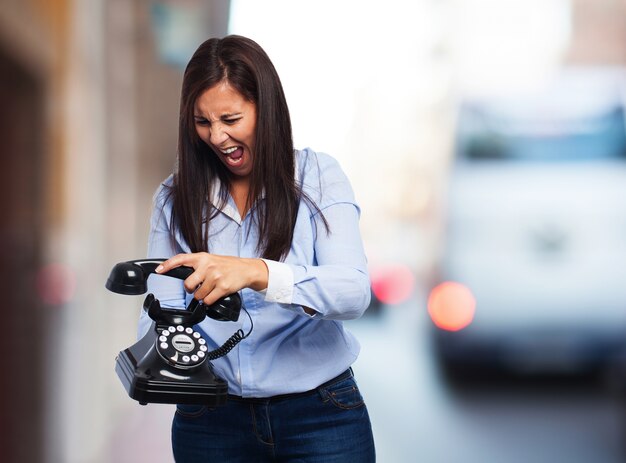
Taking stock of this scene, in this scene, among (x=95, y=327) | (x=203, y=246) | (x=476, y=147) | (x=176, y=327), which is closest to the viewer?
(x=176, y=327)

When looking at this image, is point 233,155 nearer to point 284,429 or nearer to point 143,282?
point 143,282

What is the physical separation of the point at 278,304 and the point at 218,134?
32cm

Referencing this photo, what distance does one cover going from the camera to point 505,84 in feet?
33.9

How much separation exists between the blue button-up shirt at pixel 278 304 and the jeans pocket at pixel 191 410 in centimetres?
7

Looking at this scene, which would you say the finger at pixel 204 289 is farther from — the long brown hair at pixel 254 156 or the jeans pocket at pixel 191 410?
the jeans pocket at pixel 191 410

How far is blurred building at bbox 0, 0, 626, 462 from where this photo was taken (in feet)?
17.6

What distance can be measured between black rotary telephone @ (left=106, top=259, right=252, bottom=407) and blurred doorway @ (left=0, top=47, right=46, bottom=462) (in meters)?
3.57

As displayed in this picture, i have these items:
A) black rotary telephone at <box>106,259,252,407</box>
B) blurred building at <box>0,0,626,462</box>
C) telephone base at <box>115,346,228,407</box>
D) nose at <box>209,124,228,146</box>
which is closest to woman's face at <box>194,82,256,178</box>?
nose at <box>209,124,228,146</box>

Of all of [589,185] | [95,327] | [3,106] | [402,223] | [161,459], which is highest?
[3,106]

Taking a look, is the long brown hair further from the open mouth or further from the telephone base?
the telephone base

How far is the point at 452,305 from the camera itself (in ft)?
27.3

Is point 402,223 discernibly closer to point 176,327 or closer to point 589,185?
point 589,185

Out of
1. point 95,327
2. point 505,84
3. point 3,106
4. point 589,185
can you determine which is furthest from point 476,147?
point 3,106

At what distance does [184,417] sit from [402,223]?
2362cm
